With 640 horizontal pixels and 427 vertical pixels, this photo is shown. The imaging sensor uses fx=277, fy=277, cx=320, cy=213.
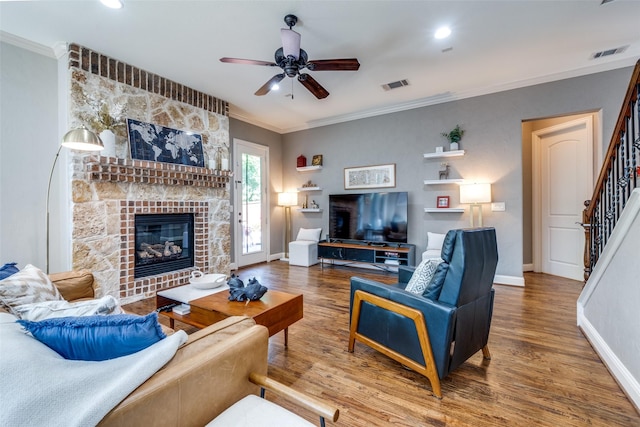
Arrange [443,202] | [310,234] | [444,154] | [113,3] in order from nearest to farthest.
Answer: [113,3], [444,154], [443,202], [310,234]

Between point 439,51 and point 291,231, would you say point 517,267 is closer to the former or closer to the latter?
point 439,51

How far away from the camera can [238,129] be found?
5.30 metres

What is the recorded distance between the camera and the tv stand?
4.54 meters

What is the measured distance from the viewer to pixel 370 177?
5230 mm

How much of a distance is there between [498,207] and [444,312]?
3.25 meters

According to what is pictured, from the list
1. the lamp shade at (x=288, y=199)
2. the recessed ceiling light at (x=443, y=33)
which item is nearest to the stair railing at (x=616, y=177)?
the recessed ceiling light at (x=443, y=33)

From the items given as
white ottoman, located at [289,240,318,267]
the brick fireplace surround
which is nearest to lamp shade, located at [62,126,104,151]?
the brick fireplace surround

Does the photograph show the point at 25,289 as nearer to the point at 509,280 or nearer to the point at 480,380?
the point at 480,380

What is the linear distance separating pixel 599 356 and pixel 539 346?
36 centimetres

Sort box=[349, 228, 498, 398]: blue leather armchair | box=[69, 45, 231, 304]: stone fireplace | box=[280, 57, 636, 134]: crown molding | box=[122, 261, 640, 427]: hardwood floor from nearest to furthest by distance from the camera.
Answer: box=[122, 261, 640, 427]: hardwood floor → box=[349, 228, 498, 398]: blue leather armchair → box=[69, 45, 231, 304]: stone fireplace → box=[280, 57, 636, 134]: crown molding

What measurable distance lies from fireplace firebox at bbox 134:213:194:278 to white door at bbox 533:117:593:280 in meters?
5.92

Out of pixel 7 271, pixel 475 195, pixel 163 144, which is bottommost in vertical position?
pixel 7 271

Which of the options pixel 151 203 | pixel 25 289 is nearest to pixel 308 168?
pixel 151 203

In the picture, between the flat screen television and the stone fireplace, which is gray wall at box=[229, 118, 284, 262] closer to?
the stone fireplace
